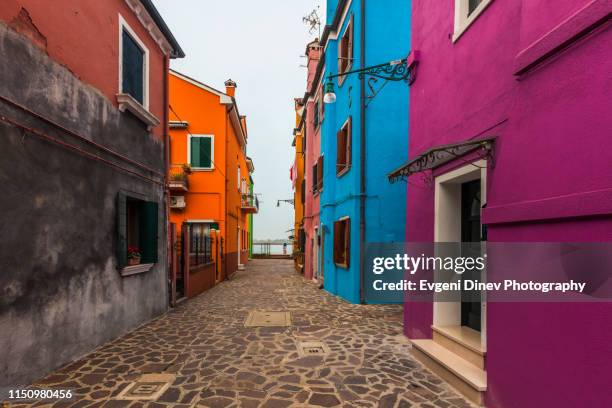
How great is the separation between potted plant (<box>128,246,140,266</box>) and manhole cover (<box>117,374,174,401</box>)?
115 inches

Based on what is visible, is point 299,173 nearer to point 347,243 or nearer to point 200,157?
point 200,157

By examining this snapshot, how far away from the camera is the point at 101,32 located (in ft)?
19.6

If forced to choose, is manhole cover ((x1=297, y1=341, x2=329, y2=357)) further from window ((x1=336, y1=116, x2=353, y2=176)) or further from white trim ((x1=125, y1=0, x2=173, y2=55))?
white trim ((x1=125, y1=0, x2=173, y2=55))

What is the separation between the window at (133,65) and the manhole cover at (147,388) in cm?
517

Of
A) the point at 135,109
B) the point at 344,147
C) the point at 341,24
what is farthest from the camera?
the point at 341,24

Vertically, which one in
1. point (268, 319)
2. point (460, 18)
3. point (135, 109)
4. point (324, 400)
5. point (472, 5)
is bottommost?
point (268, 319)

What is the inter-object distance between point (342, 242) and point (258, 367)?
659 cm

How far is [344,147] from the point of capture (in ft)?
37.1

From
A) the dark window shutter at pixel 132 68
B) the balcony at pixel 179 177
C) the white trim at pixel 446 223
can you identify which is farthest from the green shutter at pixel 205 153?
the white trim at pixel 446 223

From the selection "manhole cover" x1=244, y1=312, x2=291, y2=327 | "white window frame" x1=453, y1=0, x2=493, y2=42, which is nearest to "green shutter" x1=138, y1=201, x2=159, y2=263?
"manhole cover" x1=244, y1=312, x2=291, y2=327

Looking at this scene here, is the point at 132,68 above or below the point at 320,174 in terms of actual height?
above

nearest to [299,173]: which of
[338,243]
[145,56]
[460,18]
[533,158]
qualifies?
[338,243]

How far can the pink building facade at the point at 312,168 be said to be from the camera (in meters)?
15.4

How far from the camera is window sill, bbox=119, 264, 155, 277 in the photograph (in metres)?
6.46
